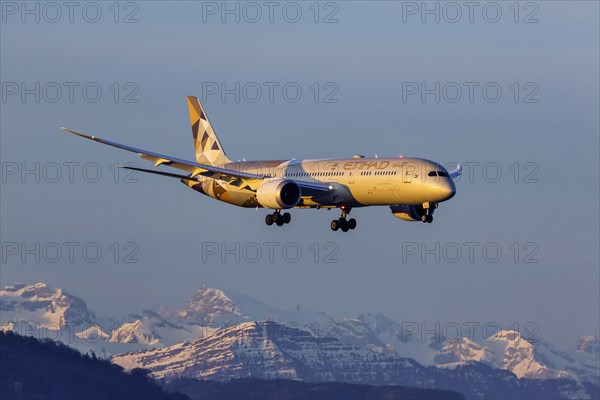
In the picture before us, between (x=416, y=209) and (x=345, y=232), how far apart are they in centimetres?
679

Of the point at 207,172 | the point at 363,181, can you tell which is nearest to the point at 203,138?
the point at 207,172

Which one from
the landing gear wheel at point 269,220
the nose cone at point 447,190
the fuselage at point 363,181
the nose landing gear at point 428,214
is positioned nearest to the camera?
the nose cone at point 447,190

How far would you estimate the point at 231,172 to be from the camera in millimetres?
130875

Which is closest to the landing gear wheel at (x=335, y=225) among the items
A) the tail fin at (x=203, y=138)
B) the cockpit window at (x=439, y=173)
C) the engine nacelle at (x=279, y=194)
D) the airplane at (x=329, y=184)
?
the airplane at (x=329, y=184)

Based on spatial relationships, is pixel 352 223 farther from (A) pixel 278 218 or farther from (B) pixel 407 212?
(A) pixel 278 218

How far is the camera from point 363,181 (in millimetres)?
123562

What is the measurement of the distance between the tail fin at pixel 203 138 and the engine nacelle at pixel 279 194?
74.2ft

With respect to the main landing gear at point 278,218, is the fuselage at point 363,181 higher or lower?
higher

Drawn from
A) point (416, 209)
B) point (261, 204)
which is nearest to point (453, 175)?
point (416, 209)

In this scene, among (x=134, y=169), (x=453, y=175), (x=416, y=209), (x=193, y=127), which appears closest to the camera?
(x=134, y=169)

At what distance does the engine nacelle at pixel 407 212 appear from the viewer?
424ft

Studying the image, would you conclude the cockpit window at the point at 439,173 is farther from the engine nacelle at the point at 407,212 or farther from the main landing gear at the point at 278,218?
the main landing gear at the point at 278,218

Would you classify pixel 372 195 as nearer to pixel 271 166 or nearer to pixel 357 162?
pixel 357 162

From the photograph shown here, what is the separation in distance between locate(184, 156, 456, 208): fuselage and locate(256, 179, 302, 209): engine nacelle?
1989 millimetres
